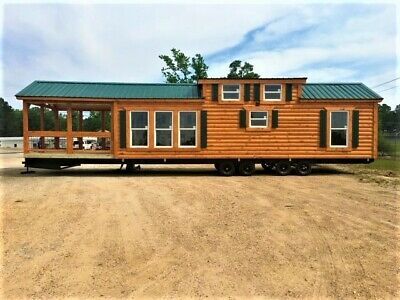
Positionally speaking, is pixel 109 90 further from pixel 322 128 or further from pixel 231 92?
pixel 322 128

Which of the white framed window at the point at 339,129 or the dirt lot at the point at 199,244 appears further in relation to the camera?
the white framed window at the point at 339,129

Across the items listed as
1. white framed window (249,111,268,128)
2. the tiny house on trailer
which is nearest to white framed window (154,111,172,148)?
the tiny house on trailer

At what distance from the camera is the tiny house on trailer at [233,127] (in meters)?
14.4

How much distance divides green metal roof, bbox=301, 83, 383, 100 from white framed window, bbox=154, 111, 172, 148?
682cm

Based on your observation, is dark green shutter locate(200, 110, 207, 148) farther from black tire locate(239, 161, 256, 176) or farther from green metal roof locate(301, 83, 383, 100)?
green metal roof locate(301, 83, 383, 100)

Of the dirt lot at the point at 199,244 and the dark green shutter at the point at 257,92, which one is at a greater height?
the dark green shutter at the point at 257,92

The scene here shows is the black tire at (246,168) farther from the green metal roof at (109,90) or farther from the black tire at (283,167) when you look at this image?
the green metal roof at (109,90)

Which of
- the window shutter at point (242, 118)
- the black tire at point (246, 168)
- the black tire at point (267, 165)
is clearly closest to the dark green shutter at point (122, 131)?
the window shutter at point (242, 118)

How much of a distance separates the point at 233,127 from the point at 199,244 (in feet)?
31.7

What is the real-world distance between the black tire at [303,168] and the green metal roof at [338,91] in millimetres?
3270

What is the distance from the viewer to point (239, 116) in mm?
14500

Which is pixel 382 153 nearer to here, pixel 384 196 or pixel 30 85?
pixel 384 196

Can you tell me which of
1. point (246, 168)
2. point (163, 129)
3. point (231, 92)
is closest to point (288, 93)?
point (231, 92)

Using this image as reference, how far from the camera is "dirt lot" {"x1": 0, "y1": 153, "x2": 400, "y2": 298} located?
402 cm
